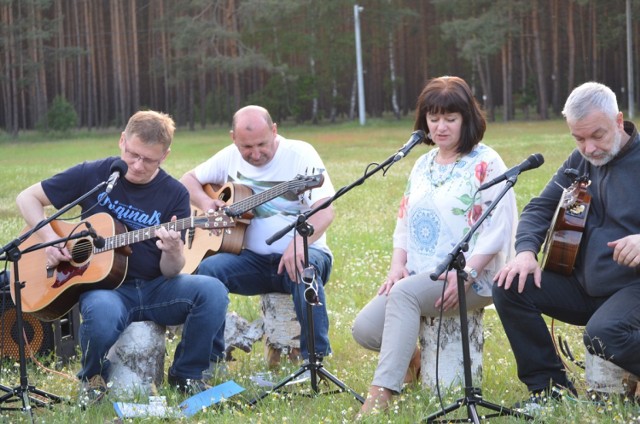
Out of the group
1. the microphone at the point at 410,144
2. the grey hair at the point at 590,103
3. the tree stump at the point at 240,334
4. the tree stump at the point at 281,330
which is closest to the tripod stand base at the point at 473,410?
the microphone at the point at 410,144

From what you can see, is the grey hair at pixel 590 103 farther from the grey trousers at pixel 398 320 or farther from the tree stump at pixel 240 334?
the tree stump at pixel 240 334

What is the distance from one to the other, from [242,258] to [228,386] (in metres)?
1.16

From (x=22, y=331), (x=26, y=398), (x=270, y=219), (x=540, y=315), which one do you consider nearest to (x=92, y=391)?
(x=26, y=398)

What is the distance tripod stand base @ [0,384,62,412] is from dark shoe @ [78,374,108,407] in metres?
0.13

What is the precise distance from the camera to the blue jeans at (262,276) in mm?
5898

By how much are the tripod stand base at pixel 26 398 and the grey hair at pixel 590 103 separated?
2881mm

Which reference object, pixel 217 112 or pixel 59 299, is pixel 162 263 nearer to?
pixel 59 299

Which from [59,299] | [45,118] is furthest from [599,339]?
[45,118]

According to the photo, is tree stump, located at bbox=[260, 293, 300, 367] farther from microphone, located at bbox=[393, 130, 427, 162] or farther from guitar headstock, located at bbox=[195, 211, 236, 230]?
microphone, located at bbox=[393, 130, 427, 162]

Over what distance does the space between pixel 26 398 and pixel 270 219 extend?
201 cm

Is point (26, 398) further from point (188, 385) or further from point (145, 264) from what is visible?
point (145, 264)

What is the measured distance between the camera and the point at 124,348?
18.1 feet

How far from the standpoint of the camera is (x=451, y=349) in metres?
5.21

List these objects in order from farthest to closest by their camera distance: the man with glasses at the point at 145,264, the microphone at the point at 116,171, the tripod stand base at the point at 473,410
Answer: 1. the man with glasses at the point at 145,264
2. the microphone at the point at 116,171
3. the tripod stand base at the point at 473,410
